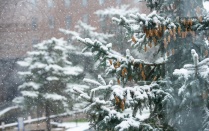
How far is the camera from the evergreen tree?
2619mm

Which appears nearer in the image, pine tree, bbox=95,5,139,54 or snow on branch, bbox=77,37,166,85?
snow on branch, bbox=77,37,166,85

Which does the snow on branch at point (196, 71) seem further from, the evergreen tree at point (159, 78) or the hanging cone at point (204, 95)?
the hanging cone at point (204, 95)

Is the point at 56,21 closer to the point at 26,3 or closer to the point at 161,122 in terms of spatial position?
the point at 26,3

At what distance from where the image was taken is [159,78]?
3174 millimetres

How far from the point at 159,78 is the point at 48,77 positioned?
10110mm

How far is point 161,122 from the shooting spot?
3145 millimetres

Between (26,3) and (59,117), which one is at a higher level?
(26,3)

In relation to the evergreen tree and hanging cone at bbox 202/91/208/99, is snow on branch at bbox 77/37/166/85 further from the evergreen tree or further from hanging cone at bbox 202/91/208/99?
hanging cone at bbox 202/91/208/99

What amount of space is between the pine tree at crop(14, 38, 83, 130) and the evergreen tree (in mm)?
9996

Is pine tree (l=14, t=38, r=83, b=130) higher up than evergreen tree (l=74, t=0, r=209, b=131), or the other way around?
pine tree (l=14, t=38, r=83, b=130)

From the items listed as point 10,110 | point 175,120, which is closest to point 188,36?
point 175,120

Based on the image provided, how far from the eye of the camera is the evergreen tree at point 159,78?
103 inches

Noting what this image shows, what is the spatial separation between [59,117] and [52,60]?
2476 millimetres

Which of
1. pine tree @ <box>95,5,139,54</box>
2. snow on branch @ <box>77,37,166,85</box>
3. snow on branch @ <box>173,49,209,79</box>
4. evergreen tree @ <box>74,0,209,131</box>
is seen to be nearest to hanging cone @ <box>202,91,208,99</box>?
evergreen tree @ <box>74,0,209,131</box>
